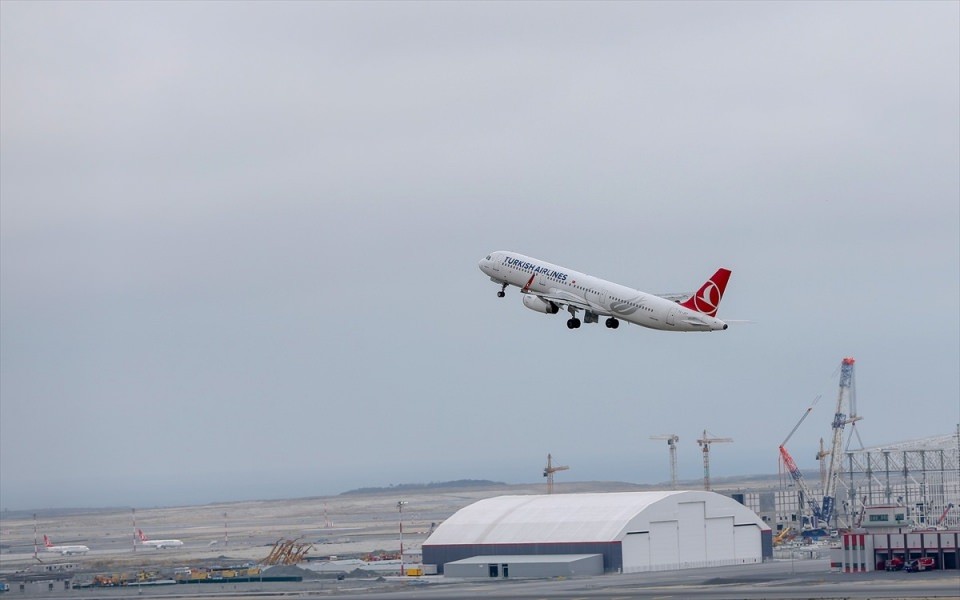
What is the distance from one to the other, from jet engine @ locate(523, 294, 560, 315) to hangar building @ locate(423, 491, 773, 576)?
41.9m

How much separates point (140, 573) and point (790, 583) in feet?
284

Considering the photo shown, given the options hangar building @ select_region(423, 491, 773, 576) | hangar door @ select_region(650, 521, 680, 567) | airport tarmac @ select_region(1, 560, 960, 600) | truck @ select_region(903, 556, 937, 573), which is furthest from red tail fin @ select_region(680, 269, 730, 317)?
hangar door @ select_region(650, 521, 680, 567)

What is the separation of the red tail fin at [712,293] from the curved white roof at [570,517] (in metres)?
50.6

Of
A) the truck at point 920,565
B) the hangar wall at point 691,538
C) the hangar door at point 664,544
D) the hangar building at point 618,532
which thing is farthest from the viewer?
the hangar door at point 664,544

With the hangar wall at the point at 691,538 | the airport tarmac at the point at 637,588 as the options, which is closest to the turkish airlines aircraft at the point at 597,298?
the airport tarmac at the point at 637,588

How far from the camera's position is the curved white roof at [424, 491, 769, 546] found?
163000mm

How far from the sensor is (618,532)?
159500 millimetres

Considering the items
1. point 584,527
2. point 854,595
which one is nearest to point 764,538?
point 584,527

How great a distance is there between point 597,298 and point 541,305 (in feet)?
18.3

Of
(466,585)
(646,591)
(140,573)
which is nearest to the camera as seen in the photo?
(646,591)

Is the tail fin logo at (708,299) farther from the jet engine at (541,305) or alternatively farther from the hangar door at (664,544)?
the hangar door at (664,544)

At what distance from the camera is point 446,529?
17575 centimetres

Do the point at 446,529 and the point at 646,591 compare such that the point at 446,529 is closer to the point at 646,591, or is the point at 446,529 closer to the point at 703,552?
the point at 703,552

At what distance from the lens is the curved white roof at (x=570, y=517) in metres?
163
